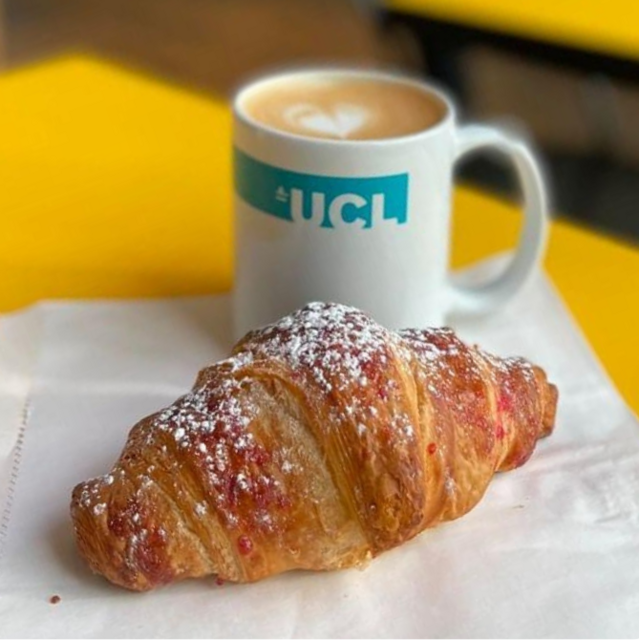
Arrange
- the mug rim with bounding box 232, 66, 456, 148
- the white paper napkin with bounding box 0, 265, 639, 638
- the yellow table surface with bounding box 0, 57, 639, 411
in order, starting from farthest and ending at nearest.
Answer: the yellow table surface with bounding box 0, 57, 639, 411 → the mug rim with bounding box 232, 66, 456, 148 → the white paper napkin with bounding box 0, 265, 639, 638

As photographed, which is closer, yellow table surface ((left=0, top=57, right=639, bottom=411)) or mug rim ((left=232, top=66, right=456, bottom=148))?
mug rim ((left=232, top=66, right=456, bottom=148))

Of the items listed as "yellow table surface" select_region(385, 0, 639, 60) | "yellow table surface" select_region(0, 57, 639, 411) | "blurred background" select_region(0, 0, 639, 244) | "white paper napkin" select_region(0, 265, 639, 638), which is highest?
"yellow table surface" select_region(385, 0, 639, 60)

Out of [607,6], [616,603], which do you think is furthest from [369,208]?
[607,6]

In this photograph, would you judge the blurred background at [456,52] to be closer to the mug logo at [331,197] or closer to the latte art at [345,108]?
the latte art at [345,108]

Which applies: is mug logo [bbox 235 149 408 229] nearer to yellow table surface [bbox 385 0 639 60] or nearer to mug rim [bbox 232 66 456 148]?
mug rim [bbox 232 66 456 148]

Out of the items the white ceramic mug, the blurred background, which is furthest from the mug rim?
the blurred background

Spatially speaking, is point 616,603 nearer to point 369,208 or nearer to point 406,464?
point 406,464

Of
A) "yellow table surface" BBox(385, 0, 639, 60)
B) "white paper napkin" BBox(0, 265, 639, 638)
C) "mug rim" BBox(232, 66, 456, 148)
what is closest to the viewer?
"white paper napkin" BBox(0, 265, 639, 638)
